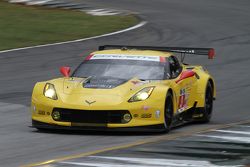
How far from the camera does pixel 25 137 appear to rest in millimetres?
12266

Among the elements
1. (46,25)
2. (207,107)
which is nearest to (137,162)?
(207,107)

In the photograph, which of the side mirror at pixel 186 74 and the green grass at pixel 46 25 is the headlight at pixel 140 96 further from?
the green grass at pixel 46 25

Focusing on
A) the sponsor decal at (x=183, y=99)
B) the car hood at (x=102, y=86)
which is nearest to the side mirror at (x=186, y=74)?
the sponsor decal at (x=183, y=99)

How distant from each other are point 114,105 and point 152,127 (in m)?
0.63

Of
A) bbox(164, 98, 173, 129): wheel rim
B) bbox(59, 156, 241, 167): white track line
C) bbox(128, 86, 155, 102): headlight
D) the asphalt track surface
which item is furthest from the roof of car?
bbox(59, 156, 241, 167): white track line

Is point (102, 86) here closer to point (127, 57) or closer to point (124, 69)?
point (124, 69)

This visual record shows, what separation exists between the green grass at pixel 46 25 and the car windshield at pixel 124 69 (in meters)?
10.3

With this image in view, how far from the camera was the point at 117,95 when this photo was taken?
12.7 meters

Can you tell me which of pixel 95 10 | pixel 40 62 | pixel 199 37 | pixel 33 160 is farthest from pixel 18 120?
pixel 95 10

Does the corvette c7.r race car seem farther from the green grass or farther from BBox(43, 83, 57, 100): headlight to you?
the green grass

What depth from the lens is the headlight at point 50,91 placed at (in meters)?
12.9

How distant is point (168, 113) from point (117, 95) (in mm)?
871

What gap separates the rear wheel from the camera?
12971mm

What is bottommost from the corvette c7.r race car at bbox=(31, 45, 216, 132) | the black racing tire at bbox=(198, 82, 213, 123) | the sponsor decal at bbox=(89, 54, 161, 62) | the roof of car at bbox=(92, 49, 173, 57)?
the black racing tire at bbox=(198, 82, 213, 123)
